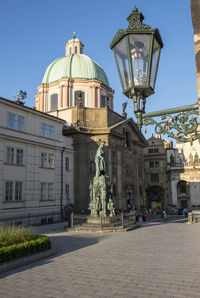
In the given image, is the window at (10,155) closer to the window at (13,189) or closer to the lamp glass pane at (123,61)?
the window at (13,189)

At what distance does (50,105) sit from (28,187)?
71.0 feet

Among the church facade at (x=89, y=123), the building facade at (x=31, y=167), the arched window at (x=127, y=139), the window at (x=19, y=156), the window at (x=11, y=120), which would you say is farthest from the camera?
the arched window at (x=127, y=139)

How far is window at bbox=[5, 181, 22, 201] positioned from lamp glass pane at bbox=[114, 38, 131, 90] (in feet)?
68.8

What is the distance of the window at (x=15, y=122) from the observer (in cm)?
2539

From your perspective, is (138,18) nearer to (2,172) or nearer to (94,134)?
(2,172)

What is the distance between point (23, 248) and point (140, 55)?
30.1 ft

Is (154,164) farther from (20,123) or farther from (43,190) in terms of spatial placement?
(20,123)

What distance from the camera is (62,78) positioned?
142ft

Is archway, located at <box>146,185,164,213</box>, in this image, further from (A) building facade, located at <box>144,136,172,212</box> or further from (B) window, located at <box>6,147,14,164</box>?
(B) window, located at <box>6,147,14,164</box>

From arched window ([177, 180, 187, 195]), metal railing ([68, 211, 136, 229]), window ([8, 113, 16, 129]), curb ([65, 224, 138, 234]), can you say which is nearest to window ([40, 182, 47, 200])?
metal railing ([68, 211, 136, 229])

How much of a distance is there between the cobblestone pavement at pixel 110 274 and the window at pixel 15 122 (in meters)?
15.8

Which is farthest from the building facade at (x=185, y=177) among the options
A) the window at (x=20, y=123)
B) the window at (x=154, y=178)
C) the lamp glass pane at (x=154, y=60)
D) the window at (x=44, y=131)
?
the lamp glass pane at (x=154, y=60)

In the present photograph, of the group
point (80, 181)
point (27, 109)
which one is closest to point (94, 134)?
point (80, 181)

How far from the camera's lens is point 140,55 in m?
5.61
